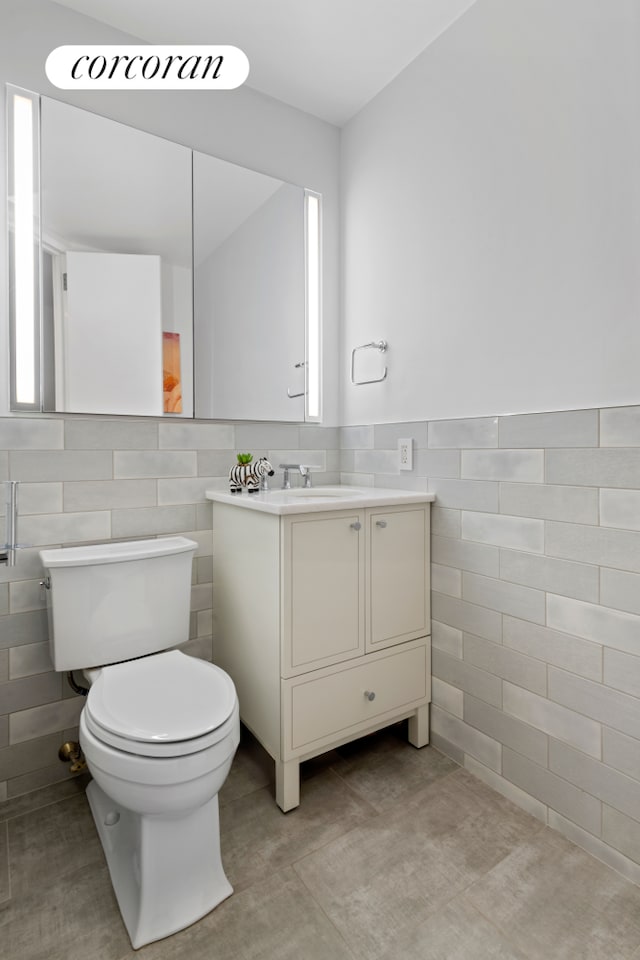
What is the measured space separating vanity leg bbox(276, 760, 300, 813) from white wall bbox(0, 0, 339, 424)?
1.38 metres

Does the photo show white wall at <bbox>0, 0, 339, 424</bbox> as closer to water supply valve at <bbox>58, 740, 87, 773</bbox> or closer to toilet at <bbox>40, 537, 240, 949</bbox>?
toilet at <bbox>40, 537, 240, 949</bbox>

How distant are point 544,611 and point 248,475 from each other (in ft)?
3.62

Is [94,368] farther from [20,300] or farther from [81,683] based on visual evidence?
[81,683]

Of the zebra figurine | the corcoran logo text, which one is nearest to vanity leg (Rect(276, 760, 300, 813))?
the zebra figurine

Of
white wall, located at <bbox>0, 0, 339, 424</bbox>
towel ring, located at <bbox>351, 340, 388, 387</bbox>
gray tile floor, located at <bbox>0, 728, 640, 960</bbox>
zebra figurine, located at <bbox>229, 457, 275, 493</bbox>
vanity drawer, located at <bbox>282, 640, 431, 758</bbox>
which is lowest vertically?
gray tile floor, located at <bbox>0, 728, 640, 960</bbox>

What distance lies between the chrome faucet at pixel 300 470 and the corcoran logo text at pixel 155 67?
1341 mm

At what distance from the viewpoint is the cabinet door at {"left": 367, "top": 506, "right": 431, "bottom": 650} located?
168 centimetres

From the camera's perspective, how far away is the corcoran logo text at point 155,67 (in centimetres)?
164

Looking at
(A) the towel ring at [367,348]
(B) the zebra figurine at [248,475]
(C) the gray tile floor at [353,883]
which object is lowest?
(C) the gray tile floor at [353,883]

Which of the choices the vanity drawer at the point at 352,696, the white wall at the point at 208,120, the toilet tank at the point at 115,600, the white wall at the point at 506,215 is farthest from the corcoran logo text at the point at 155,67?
the vanity drawer at the point at 352,696

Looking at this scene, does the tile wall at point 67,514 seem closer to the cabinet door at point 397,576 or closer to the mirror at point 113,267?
the mirror at point 113,267

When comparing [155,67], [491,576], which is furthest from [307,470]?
[155,67]

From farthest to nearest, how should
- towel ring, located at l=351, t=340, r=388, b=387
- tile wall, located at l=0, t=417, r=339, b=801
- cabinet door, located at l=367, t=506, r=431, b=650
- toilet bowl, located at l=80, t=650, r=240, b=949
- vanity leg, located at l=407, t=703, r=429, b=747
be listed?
towel ring, located at l=351, t=340, r=388, b=387 < vanity leg, located at l=407, t=703, r=429, b=747 < cabinet door, located at l=367, t=506, r=431, b=650 < tile wall, located at l=0, t=417, r=339, b=801 < toilet bowl, located at l=80, t=650, r=240, b=949

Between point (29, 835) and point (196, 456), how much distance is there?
49.6 inches
